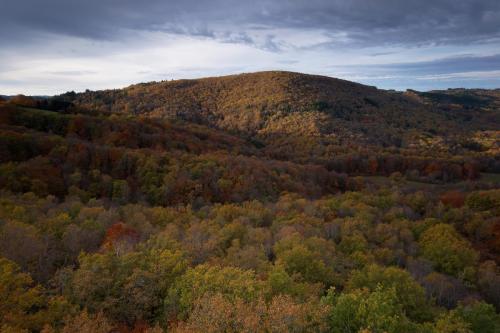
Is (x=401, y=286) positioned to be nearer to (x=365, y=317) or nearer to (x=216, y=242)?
(x=365, y=317)

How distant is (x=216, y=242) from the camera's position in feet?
144

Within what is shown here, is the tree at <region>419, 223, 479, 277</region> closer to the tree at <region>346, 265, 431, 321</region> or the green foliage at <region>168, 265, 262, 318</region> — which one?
the tree at <region>346, 265, 431, 321</region>

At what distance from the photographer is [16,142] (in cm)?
8881

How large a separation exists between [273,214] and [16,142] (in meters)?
57.3

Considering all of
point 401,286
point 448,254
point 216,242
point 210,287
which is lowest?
point 448,254

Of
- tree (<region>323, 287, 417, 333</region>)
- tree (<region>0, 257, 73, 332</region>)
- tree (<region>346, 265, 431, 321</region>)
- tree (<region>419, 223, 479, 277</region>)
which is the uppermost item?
tree (<region>0, 257, 73, 332</region>)

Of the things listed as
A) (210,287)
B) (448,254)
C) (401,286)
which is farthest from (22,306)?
(448,254)

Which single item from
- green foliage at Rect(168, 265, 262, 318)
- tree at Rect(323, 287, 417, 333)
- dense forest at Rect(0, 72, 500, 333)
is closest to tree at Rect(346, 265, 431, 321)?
dense forest at Rect(0, 72, 500, 333)

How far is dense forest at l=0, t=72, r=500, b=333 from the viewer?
2442 cm

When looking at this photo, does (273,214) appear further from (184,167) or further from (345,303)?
(345,303)

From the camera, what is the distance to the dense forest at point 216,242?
24.4 m

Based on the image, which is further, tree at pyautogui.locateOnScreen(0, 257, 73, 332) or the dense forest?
the dense forest

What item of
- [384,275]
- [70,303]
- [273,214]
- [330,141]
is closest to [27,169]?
[273,214]

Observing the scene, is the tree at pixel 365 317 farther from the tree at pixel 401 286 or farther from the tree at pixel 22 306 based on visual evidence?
the tree at pixel 22 306
